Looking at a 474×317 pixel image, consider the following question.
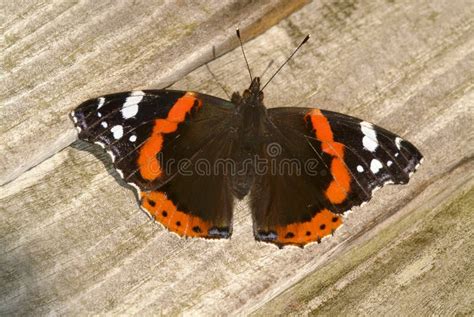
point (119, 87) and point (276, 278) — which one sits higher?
point (119, 87)

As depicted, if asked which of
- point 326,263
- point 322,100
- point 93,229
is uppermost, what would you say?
point 93,229

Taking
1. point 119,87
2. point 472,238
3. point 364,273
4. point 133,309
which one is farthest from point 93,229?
point 472,238

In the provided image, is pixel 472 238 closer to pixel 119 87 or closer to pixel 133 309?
pixel 133 309

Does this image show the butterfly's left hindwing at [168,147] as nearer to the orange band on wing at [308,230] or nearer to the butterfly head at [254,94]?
the butterfly head at [254,94]

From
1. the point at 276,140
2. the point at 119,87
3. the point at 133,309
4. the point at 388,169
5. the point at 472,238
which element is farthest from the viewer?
the point at 276,140

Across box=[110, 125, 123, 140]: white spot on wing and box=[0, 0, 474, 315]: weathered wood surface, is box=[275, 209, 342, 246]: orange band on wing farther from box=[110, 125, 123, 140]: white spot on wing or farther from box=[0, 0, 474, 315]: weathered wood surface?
box=[110, 125, 123, 140]: white spot on wing

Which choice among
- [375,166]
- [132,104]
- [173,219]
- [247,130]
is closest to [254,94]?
[247,130]
